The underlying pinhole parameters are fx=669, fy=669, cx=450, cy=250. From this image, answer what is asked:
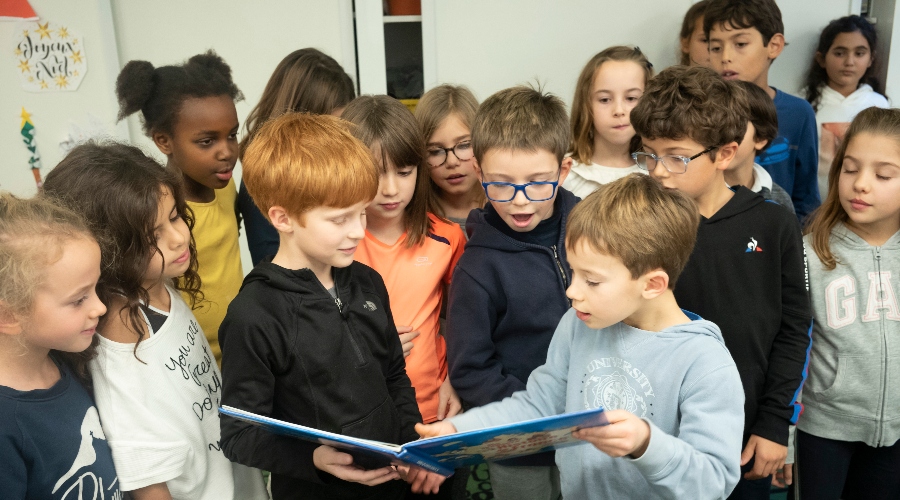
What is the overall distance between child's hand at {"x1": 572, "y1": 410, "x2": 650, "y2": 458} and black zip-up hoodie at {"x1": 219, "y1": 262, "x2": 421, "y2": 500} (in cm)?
55

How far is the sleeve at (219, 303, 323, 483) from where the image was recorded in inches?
54.0

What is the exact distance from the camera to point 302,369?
4.72 ft

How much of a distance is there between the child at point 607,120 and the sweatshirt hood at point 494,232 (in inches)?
16.8

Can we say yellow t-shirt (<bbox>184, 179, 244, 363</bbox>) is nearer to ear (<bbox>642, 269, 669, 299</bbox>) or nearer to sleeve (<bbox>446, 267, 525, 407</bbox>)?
sleeve (<bbox>446, 267, 525, 407</bbox>)

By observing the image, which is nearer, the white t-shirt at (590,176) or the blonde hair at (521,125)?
the blonde hair at (521,125)

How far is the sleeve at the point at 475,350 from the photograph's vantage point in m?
1.77

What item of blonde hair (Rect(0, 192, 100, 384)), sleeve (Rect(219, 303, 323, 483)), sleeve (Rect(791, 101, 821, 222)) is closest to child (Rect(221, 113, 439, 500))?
sleeve (Rect(219, 303, 323, 483))

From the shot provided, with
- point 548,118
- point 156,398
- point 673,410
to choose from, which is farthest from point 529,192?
point 156,398

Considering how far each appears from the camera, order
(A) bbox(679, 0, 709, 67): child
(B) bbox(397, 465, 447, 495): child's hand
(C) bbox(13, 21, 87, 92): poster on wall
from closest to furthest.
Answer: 1. (B) bbox(397, 465, 447, 495): child's hand
2. (A) bbox(679, 0, 709, 67): child
3. (C) bbox(13, 21, 87, 92): poster on wall

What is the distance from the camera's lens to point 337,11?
3566 mm

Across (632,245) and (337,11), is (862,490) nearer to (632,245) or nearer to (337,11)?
A: (632,245)

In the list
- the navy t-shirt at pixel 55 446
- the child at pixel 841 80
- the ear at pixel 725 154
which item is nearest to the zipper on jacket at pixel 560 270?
the ear at pixel 725 154

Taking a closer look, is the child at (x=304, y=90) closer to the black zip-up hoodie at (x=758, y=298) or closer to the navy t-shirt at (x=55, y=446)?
the navy t-shirt at (x=55, y=446)

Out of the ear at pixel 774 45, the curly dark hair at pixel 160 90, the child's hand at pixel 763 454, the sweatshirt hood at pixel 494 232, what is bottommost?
the child's hand at pixel 763 454
